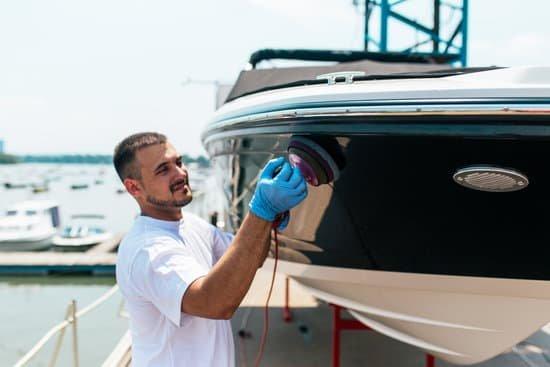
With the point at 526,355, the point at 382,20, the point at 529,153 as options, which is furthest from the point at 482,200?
the point at 382,20

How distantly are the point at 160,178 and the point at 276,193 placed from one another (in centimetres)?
44

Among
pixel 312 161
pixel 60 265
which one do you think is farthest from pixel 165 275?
pixel 60 265

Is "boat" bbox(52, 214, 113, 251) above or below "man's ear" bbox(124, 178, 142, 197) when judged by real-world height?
below

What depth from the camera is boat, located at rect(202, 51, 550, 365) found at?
5.32 feet

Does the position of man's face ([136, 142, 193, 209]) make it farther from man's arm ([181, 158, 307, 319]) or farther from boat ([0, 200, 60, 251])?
boat ([0, 200, 60, 251])

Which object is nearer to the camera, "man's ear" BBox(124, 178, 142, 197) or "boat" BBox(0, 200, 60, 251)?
"man's ear" BBox(124, 178, 142, 197)

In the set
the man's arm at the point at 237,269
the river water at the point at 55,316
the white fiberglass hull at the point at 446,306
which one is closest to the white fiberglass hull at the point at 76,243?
the river water at the point at 55,316

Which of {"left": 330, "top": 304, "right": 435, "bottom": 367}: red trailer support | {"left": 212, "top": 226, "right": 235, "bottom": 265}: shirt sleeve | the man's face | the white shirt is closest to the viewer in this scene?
the white shirt

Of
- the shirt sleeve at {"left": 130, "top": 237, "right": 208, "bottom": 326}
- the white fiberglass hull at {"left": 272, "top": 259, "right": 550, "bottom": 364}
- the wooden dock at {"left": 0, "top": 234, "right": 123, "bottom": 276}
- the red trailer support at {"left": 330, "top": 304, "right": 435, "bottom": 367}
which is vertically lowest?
the wooden dock at {"left": 0, "top": 234, "right": 123, "bottom": 276}

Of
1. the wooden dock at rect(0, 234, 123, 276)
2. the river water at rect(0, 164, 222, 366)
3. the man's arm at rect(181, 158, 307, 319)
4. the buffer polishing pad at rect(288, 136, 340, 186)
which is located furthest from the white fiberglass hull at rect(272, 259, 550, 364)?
the wooden dock at rect(0, 234, 123, 276)

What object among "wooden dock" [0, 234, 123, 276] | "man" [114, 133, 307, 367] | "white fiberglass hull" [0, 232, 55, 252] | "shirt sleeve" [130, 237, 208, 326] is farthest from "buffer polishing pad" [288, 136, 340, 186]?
"white fiberglass hull" [0, 232, 55, 252]

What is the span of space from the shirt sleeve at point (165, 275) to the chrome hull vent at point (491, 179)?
3.41 feet

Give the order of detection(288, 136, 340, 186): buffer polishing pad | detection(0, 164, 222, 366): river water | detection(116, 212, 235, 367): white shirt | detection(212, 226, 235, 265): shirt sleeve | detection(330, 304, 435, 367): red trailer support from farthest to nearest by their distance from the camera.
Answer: detection(0, 164, 222, 366): river water → detection(330, 304, 435, 367): red trailer support → detection(212, 226, 235, 265): shirt sleeve → detection(288, 136, 340, 186): buffer polishing pad → detection(116, 212, 235, 367): white shirt

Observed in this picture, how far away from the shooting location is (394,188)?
75.4 inches
